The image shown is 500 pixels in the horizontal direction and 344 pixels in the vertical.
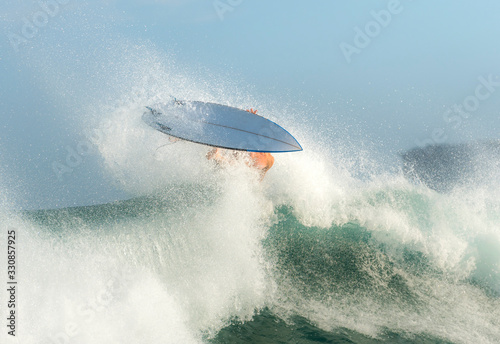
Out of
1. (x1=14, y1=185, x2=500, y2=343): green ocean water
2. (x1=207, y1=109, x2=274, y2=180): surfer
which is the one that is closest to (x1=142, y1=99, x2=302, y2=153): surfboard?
(x1=207, y1=109, x2=274, y2=180): surfer

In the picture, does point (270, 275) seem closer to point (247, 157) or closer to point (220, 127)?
point (247, 157)

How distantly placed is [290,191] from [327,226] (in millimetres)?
1307

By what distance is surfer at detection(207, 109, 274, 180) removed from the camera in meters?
8.09

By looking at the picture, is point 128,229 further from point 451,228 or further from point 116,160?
point 451,228

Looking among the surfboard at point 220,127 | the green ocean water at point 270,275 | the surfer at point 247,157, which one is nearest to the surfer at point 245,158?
the surfer at point 247,157

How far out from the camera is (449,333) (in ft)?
17.9

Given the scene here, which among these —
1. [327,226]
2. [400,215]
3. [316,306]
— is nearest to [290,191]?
[327,226]

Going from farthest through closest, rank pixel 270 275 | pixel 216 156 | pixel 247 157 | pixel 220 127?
pixel 216 156 → pixel 247 157 → pixel 220 127 → pixel 270 275

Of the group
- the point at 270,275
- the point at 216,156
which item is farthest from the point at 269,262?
the point at 216,156

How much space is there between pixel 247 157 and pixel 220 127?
2.98 ft

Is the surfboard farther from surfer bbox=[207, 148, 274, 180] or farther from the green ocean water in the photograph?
the green ocean water

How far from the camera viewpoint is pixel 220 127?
26.1 ft

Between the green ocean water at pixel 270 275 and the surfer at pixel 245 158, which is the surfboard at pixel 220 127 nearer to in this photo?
the surfer at pixel 245 158

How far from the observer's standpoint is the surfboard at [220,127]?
7.67 metres
